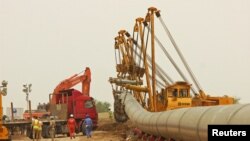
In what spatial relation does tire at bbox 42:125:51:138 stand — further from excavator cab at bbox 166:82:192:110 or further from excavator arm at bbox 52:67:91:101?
excavator cab at bbox 166:82:192:110

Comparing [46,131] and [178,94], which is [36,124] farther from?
[178,94]

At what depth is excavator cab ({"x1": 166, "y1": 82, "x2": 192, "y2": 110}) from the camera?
26.8 metres

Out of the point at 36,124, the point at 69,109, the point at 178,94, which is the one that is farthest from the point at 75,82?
the point at 178,94

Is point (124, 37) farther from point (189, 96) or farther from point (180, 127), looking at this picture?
point (180, 127)

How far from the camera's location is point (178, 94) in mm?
27078

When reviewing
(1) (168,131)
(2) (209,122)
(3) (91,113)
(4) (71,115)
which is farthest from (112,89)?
(2) (209,122)

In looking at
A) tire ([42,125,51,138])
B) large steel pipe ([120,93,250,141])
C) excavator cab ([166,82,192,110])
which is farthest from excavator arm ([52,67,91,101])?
large steel pipe ([120,93,250,141])

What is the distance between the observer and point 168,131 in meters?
15.9

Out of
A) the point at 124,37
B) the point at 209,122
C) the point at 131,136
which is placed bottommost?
the point at 131,136

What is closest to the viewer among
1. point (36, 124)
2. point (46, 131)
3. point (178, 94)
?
point (178, 94)

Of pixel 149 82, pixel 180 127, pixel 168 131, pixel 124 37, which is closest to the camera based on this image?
pixel 180 127

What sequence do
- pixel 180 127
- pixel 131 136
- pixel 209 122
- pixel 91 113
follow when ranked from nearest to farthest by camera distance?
pixel 209 122 → pixel 180 127 → pixel 131 136 → pixel 91 113

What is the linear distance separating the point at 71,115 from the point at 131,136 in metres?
7.60

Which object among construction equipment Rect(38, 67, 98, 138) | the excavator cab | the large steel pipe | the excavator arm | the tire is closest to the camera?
the large steel pipe
